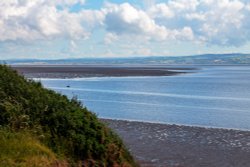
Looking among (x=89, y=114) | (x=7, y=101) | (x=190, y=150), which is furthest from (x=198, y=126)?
(x=7, y=101)

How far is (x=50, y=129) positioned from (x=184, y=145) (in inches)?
427

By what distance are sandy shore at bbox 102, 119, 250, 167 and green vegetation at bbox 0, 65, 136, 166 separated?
204 inches

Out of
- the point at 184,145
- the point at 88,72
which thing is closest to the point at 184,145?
the point at 184,145

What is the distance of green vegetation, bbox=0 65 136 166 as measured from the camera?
10.6 m

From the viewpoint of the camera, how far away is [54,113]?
11.6m

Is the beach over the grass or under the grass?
under

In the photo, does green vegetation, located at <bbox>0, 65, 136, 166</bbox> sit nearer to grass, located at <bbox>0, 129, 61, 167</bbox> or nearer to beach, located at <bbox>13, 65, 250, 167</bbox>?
grass, located at <bbox>0, 129, 61, 167</bbox>

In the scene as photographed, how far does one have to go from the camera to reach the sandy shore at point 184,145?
17.8 m

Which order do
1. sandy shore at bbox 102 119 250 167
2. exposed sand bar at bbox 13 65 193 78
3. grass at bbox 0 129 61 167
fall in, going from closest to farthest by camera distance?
grass at bbox 0 129 61 167 < sandy shore at bbox 102 119 250 167 < exposed sand bar at bbox 13 65 193 78

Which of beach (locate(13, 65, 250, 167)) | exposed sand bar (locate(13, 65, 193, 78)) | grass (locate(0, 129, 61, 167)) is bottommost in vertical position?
Result: exposed sand bar (locate(13, 65, 193, 78))

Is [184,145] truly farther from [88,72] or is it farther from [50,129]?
[88,72]

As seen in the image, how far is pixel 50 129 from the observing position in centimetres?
1144

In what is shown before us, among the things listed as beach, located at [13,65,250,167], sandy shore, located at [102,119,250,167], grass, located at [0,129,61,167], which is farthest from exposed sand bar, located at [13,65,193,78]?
grass, located at [0,129,61,167]

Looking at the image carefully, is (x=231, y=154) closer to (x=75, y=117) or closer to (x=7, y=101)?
(x=75, y=117)
